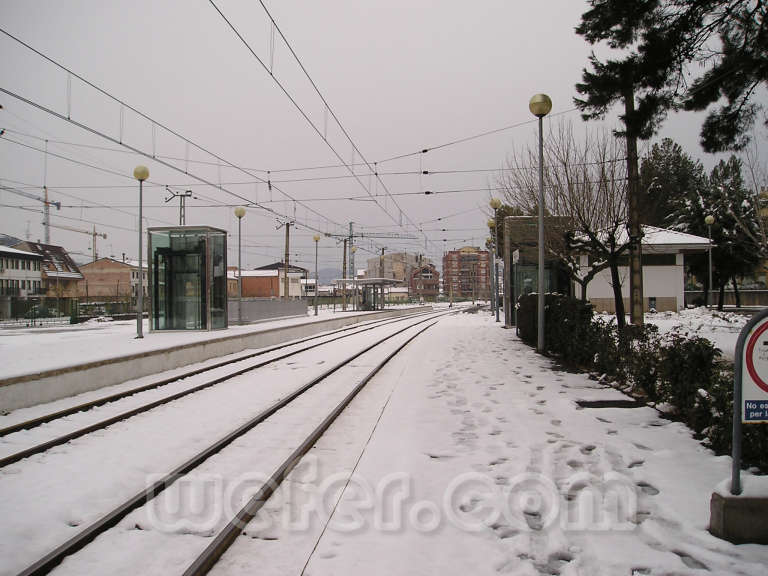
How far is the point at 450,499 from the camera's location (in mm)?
3693

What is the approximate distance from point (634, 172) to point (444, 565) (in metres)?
11.5

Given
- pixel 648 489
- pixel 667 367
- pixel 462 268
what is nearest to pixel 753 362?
pixel 648 489

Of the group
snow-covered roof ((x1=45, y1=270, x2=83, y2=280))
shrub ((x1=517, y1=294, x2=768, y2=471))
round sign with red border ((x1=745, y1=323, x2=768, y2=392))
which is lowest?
shrub ((x1=517, y1=294, x2=768, y2=471))

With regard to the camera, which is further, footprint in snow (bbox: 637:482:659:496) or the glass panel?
the glass panel

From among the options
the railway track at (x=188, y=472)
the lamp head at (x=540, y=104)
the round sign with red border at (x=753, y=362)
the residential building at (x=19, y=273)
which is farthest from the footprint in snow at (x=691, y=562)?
the residential building at (x=19, y=273)

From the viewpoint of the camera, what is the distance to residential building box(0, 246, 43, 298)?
5066 cm

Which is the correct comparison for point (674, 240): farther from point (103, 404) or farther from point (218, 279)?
point (103, 404)

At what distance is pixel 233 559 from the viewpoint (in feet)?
9.57

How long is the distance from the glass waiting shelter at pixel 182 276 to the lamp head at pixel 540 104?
36.4 ft

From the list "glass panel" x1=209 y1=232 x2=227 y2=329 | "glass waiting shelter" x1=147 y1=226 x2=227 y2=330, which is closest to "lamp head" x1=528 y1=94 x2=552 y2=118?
"glass waiting shelter" x1=147 y1=226 x2=227 y2=330

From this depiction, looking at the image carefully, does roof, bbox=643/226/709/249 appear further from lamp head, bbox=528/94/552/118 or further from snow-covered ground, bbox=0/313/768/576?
snow-covered ground, bbox=0/313/768/576

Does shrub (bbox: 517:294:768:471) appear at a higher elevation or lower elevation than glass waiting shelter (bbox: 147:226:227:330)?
lower

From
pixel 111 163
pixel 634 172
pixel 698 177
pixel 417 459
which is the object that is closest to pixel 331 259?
pixel 698 177

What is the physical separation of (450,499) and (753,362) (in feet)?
7.09
